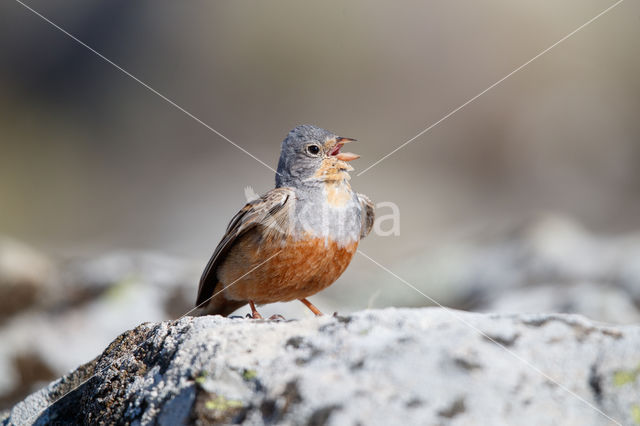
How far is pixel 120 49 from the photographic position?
1728cm

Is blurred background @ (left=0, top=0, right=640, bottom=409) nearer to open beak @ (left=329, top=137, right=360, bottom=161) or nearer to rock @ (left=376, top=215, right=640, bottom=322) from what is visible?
rock @ (left=376, top=215, right=640, bottom=322)

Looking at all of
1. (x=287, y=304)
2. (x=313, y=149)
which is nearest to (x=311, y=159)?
(x=313, y=149)

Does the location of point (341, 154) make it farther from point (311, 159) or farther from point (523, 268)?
point (523, 268)

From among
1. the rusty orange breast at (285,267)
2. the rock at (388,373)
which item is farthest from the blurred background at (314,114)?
the rock at (388,373)

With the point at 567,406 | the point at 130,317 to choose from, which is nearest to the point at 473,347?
the point at 567,406

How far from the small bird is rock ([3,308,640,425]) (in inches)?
69.5

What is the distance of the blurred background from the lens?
46.2 ft

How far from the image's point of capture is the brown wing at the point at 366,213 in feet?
22.1

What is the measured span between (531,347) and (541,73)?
13.0 m

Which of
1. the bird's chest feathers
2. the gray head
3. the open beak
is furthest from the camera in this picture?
the open beak

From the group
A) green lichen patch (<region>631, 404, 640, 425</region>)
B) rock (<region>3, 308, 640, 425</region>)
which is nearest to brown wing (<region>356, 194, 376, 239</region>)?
rock (<region>3, 308, 640, 425</region>)

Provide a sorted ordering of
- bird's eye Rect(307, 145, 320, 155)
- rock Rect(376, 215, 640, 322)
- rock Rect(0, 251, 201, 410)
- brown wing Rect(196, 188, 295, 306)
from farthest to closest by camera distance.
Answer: rock Rect(376, 215, 640, 322)
rock Rect(0, 251, 201, 410)
bird's eye Rect(307, 145, 320, 155)
brown wing Rect(196, 188, 295, 306)

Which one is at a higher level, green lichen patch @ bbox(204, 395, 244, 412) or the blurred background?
the blurred background

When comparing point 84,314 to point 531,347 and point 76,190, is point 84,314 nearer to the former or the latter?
point 531,347
